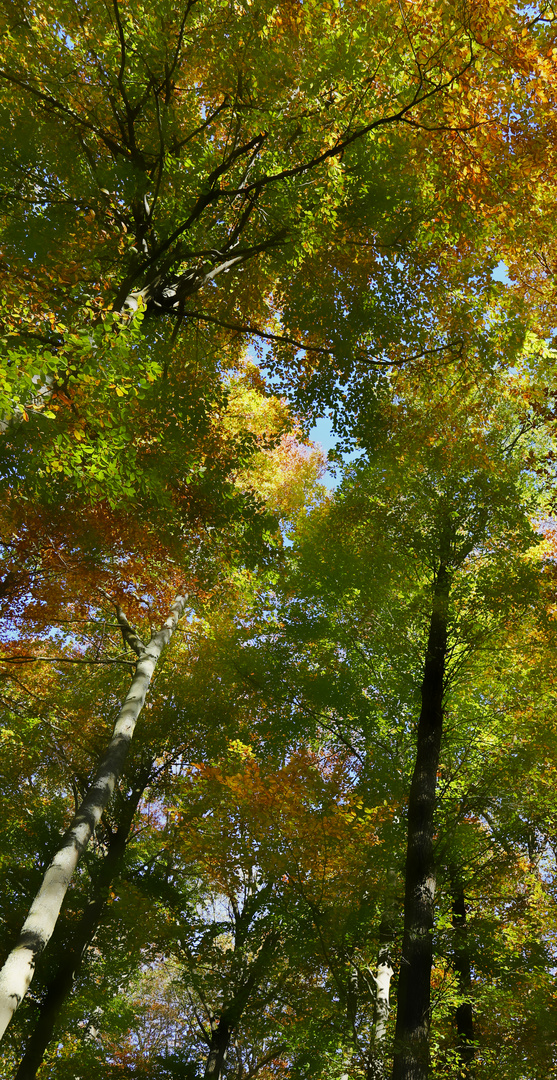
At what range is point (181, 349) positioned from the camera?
344 inches

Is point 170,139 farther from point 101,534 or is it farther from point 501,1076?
point 501,1076

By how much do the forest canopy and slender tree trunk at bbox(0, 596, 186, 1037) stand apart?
43 mm

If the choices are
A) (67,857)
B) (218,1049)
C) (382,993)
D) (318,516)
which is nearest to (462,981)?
(382,993)

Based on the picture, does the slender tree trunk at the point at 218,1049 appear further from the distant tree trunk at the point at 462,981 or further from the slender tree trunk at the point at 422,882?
the slender tree trunk at the point at 422,882

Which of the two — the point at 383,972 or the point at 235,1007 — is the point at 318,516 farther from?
the point at 235,1007

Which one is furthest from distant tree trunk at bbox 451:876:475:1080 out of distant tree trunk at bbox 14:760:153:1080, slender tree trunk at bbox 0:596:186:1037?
distant tree trunk at bbox 14:760:153:1080

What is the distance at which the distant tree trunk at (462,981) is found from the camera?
7.43 m

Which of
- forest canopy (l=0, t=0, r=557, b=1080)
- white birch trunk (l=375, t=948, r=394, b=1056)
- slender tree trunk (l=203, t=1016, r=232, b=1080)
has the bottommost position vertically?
slender tree trunk (l=203, t=1016, r=232, b=1080)

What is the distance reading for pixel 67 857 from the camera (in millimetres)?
6035

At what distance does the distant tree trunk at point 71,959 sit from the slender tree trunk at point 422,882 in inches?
221

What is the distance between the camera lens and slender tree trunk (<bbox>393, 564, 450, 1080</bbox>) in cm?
512

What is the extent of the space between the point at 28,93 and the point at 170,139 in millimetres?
1494

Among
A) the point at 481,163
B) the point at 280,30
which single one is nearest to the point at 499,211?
the point at 481,163

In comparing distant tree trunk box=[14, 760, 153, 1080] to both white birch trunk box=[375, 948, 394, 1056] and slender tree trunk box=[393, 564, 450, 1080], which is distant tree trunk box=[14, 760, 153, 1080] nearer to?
white birch trunk box=[375, 948, 394, 1056]
